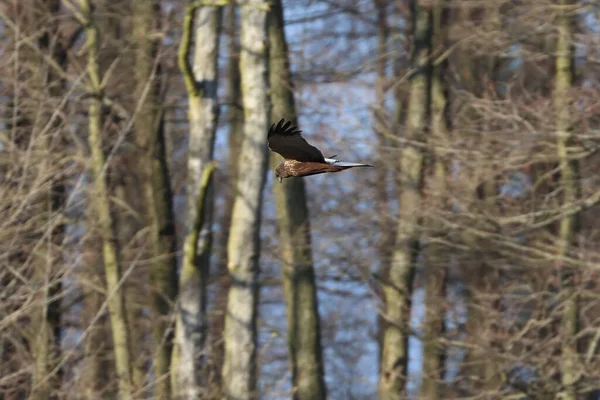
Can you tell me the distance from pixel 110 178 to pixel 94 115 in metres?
1.52

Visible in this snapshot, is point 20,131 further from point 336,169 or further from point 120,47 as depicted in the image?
point 336,169

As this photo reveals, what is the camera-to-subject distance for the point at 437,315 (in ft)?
41.8

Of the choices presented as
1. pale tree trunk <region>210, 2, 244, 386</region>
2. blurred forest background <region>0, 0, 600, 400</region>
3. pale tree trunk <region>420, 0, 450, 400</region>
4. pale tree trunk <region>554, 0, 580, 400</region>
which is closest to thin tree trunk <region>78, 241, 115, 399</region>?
blurred forest background <region>0, 0, 600, 400</region>

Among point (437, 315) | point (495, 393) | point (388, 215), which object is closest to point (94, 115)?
point (388, 215)

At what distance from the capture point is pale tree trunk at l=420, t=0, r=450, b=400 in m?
11.9

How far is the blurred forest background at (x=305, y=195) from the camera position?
1072cm

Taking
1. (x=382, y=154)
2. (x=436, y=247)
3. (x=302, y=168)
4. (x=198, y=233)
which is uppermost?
(x=302, y=168)

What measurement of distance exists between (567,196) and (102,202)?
186 inches

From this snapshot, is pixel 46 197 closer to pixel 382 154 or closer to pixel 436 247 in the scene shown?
pixel 382 154

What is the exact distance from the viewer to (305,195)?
517 inches

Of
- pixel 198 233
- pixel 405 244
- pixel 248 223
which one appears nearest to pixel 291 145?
pixel 248 223

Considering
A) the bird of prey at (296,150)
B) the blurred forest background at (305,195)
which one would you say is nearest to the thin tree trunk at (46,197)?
Answer: the blurred forest background at (305,195)

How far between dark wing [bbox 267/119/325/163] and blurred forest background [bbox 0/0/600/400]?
4615mm

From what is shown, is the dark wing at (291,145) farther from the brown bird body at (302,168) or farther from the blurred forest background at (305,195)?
the blurred forest background at (305,195)
